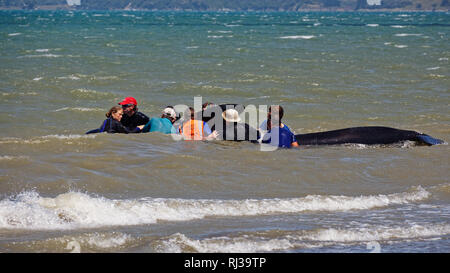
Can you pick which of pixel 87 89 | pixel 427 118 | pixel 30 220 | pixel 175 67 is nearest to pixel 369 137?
pixel 427 118

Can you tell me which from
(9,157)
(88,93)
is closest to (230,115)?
(9,157)

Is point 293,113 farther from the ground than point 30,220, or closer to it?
closer to it

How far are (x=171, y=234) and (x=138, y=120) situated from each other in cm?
587

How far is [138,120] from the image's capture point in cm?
1227

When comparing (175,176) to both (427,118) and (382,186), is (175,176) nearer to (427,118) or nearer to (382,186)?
(382,186)

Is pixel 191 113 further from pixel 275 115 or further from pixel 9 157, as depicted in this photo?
pixel 9 157

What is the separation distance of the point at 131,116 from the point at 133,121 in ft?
0.38

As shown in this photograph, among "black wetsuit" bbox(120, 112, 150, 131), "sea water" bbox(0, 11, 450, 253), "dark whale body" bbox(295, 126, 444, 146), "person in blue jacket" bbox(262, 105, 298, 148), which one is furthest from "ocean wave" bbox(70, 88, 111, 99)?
"person in blue jacket" bbox(262, 105, 298, 148)

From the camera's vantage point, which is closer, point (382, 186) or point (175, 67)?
point (382, 186)

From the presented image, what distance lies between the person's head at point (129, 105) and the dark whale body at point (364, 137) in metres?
3.15

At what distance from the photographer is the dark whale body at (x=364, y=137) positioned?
11992mm

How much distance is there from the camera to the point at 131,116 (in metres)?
12.1
